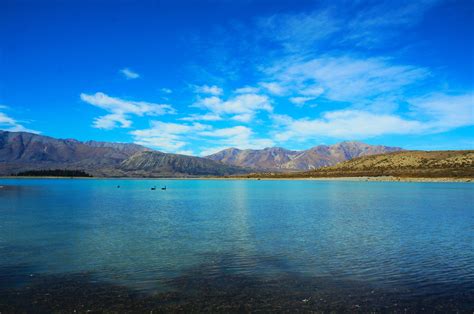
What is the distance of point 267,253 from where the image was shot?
2848cm

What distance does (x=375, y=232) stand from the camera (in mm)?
37344

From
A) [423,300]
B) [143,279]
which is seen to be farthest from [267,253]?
[423,300]

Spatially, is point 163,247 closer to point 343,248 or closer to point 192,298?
point 192,298

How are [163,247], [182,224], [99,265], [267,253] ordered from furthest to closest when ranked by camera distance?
[182,224]
[163,247]
[267,253]
[99,265]

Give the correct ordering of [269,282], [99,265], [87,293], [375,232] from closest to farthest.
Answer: [87,293], [269,282], [99,265], [375,232]

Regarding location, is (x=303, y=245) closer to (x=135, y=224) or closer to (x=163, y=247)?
(x=163, y=247)

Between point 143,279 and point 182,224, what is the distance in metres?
22.5

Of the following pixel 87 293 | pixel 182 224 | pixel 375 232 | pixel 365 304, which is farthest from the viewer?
pixel 182 224

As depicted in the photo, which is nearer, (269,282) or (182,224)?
(269,282)

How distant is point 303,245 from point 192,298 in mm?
15091

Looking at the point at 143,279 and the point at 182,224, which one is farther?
the point at 182,224

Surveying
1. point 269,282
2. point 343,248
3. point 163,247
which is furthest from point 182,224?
point 269,282

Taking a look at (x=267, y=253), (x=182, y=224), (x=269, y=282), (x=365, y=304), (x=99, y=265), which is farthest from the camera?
(x=182, y=224)

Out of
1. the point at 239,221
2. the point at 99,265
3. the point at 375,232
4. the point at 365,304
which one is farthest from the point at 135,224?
the point at 365,304
